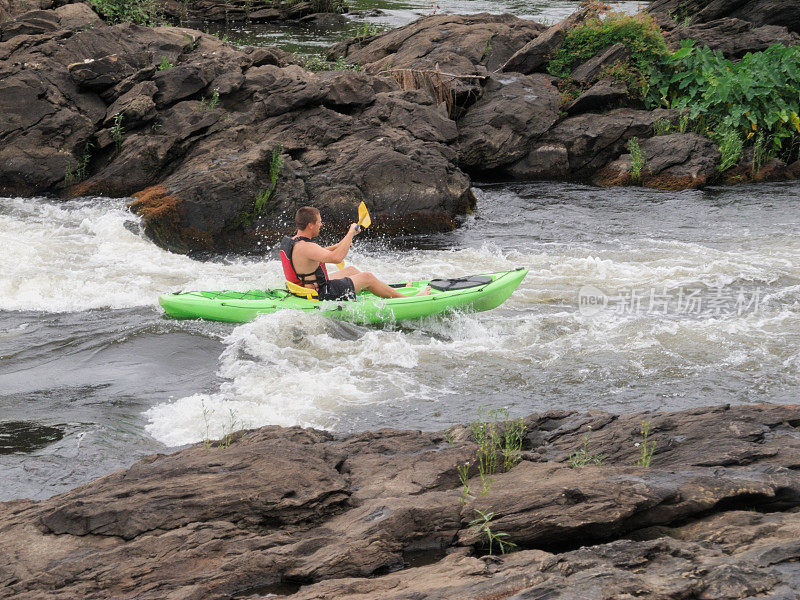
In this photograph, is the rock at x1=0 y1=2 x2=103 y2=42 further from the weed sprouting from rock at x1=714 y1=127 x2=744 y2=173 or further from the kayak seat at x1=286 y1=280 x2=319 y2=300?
the weed sprouting from rock at x1=714 y1=127 x2=744 y2=173

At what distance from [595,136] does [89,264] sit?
298 inches

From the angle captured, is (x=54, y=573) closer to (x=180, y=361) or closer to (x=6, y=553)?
(x=6, y=553)

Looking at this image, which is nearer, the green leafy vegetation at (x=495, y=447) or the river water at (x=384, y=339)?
the green leafy vegetation at (x=495, y=447)

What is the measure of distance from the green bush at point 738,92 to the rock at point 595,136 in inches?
20.5

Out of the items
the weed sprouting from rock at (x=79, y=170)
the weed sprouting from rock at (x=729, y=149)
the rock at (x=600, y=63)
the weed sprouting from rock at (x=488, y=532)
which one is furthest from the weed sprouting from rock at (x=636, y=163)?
the weed sprouting from rock at (x=488, y=532)

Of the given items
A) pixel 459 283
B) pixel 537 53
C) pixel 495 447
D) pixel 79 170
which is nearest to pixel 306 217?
pixel 459 283

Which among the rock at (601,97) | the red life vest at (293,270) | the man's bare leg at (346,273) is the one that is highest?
the rock at (601,97)

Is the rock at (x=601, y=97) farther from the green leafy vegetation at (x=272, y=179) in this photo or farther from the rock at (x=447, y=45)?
the green leafy vegetation at (x=272, y=179)

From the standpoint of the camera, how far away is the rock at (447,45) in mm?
13133

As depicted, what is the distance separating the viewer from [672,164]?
1172 cm

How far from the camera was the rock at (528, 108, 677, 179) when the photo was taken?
12023 millimetres

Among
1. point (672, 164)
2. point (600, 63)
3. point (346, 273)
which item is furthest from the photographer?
point (600, 63)

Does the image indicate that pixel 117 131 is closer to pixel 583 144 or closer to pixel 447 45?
pixel 447 45

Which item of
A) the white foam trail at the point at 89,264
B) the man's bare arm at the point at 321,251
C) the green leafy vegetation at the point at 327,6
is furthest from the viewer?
the green leafy vegetation at the point at 327,6
